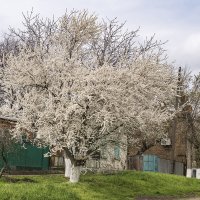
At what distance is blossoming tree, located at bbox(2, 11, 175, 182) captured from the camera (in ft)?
69.4

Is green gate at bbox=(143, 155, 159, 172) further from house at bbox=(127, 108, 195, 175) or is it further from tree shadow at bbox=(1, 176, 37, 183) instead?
tree shadow at bbox=(1, 176, 37, 183)

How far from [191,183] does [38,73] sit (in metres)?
13.1

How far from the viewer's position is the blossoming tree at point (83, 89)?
833 inches

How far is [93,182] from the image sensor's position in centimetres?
2328

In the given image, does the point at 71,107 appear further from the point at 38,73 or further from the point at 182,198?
the point at 182,198

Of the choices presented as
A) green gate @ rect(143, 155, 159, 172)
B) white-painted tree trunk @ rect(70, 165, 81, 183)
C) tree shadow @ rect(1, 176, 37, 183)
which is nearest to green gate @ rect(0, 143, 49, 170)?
tree shadow @ rect(1, 176, 37, 183)

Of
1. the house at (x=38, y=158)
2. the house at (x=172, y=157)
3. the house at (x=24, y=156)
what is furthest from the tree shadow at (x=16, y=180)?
the house at (x=172, y=157)

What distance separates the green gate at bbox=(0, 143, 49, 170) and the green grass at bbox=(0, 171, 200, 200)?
3050 millimetres

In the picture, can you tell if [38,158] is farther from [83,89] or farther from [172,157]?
[172,157]

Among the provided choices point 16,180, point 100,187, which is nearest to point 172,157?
point 100,187

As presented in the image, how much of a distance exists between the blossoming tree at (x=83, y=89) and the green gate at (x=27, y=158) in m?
3.53

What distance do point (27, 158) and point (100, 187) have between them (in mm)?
7203

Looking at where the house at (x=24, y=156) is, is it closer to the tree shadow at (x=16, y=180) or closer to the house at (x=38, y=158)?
the house at (x=38, y=158)

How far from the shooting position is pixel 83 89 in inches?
842
